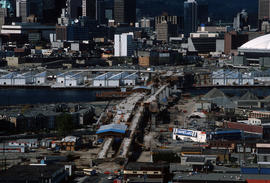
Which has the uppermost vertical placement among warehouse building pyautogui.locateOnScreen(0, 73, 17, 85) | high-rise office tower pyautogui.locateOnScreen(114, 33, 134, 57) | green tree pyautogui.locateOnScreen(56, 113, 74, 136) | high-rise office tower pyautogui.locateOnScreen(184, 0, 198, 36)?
high-rise office tower pyautogui.locateOnScreen(184, 0, 198, 36)

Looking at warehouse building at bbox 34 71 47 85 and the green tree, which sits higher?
the green tree

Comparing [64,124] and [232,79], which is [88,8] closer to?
[232,79]

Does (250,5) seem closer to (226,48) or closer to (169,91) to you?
(226,48)

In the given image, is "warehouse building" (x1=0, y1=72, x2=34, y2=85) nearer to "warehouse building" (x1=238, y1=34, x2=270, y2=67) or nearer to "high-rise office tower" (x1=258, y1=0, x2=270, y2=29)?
"warehouse building" (x1=238, y1=34, x2=270, y2=67)

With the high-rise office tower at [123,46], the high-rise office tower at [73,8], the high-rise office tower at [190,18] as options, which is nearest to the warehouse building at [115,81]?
the high-rise office tower at [123,46]

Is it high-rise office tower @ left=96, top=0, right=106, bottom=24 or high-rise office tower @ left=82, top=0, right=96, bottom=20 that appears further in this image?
high-rise office tower @ left=96, top=0, right=106, bottom=24

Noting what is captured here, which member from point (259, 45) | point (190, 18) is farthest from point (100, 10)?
point (259, 45)

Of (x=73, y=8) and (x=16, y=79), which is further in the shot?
(x=73, y=8)

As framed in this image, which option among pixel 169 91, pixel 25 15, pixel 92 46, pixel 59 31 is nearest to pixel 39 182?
pixel 169 91

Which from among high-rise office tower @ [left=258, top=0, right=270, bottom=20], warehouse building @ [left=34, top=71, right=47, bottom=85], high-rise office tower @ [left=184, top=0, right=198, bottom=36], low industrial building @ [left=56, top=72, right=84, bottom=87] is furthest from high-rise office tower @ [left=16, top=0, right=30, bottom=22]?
low industrial building @ [left=56, top=72, right=84, bottom=87]

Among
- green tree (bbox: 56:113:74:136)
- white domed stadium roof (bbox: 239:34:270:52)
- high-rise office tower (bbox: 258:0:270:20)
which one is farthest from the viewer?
high-rise office tower (bbox: 258:0:270:20)
